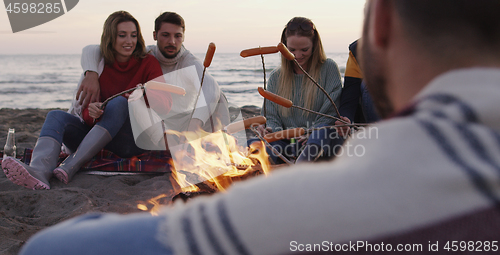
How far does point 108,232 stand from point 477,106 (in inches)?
17.2

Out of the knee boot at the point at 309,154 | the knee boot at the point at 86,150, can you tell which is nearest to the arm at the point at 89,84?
the knee boot at the point at 86,150

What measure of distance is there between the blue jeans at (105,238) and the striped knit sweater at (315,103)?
285 cm

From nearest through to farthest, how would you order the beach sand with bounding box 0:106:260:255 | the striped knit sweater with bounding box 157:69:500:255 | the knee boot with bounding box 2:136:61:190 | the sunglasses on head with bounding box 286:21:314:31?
the striped knit sweater with bounding box 157:69:500:255, the beach sand with bounding box 0:106:260:255, the knee boot with bounding box 2:136:61:190, the sunglasses on head with bounding box 286:21:314:31

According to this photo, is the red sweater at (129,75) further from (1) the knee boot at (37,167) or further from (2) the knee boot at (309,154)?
(2) the knee boot at (309,154)

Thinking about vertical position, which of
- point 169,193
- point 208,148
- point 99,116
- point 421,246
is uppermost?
point 421,246

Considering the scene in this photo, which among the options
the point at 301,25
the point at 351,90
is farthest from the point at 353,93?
the point at 301,25

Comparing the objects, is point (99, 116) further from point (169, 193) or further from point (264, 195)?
point (264, 195)

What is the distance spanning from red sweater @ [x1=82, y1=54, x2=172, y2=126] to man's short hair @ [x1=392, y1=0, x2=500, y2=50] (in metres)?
3.09

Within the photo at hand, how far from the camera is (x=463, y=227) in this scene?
0.37 metres

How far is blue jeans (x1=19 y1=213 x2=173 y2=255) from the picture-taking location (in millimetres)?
409

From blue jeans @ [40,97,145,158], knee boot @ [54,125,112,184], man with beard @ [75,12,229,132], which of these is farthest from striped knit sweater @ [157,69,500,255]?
man with beard @ [75,12,229,132]

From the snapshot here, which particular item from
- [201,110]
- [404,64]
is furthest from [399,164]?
[201,110]

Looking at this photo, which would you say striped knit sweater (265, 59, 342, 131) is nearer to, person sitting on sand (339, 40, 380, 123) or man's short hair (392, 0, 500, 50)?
person sitting on sand (339, 40, 380, 123)

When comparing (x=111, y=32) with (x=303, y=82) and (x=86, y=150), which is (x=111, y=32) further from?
(x=303, y=82)
